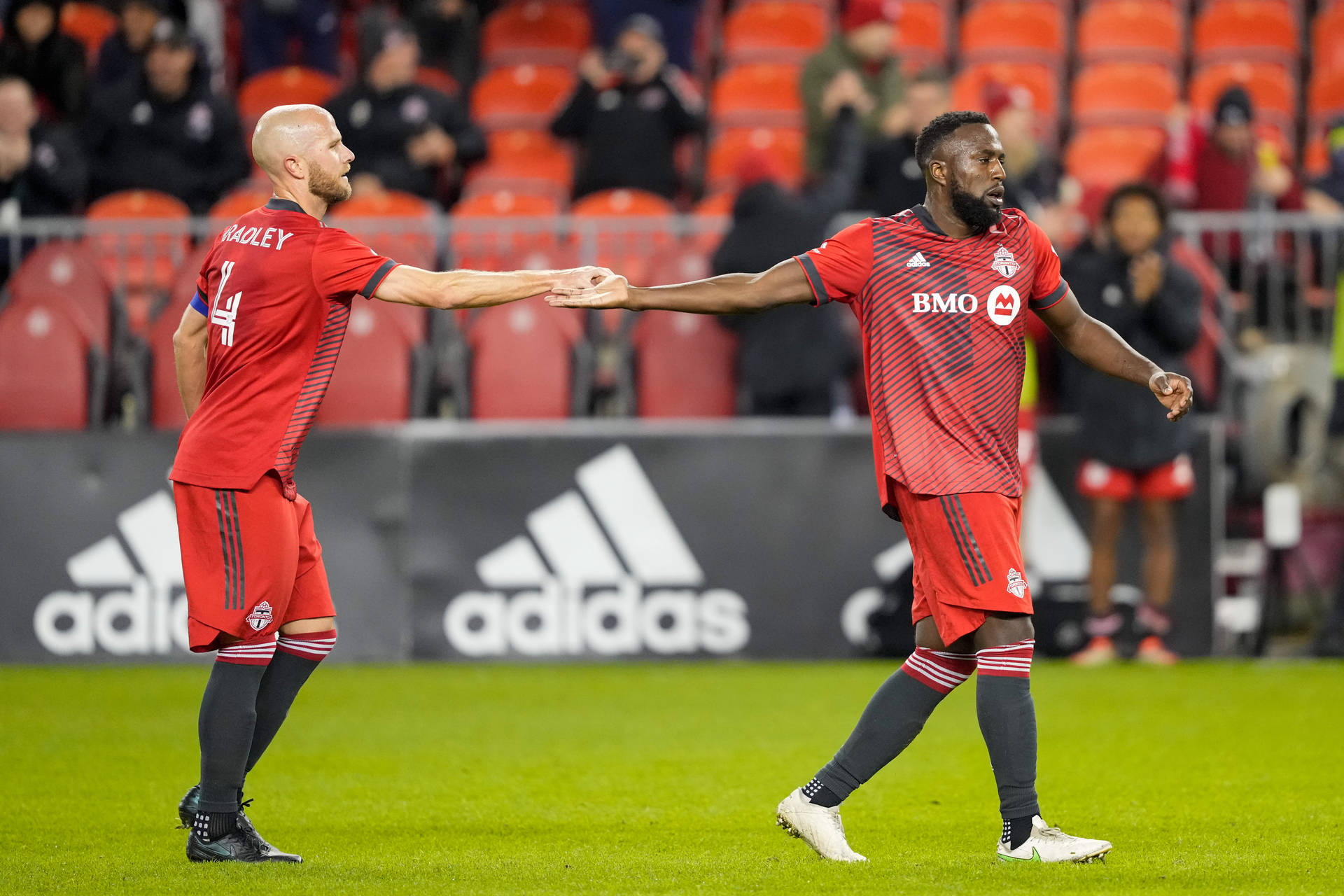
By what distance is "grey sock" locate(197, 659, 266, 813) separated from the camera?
17.1 feet

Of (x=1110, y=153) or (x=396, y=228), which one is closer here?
(x=396, y=228)

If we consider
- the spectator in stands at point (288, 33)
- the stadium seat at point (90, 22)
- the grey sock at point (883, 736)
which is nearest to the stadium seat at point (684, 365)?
the spectator in stands at point (288, 33)

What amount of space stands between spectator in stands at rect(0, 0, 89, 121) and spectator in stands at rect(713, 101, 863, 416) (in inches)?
234

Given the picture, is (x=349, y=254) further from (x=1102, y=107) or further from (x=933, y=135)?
(x=1102, y=107)

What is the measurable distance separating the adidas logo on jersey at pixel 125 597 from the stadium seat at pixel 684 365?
2898 mm

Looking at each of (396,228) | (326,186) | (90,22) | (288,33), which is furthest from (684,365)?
(90,22)

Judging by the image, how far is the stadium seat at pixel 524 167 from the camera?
534 inches

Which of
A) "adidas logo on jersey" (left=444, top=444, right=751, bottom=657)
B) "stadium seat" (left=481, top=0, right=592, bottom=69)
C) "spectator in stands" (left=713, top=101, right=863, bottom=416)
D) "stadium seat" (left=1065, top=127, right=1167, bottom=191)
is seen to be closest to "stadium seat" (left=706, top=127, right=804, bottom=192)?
"stadium seat" (left=481, top=0, right=592, bottom=69)

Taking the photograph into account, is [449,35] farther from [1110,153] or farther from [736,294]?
[736,294]

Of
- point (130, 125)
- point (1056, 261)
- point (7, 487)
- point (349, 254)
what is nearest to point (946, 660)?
point (1056, 261)

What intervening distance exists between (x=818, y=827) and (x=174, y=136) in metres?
9.28

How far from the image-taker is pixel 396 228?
11.3 m

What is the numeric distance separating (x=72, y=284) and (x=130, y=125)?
2075 millimetres

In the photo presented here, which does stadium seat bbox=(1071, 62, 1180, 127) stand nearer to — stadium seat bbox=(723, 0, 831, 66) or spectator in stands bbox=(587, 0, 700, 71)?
stadium seat bbox=(723, 0, 831, 66)
